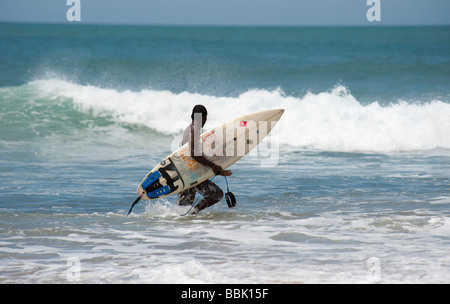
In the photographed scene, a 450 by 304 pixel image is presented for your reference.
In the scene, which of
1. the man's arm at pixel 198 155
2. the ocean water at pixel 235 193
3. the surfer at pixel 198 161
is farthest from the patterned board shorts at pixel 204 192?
the man's arm at pixel 198 155

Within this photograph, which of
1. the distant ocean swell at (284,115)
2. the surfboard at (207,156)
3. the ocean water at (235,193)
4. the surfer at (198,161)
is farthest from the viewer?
the distant ocean swell at (284,115)

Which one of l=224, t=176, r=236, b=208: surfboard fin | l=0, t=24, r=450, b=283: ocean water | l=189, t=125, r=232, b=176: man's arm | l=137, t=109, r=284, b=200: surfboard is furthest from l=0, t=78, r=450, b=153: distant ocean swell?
l=189, t=125, r=232, b=176: man's arm

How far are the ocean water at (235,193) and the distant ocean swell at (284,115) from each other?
0.05m

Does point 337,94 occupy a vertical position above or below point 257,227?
above

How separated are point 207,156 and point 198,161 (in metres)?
0.46

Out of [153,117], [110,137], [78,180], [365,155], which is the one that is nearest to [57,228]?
[78,180]

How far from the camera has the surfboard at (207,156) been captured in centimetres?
611

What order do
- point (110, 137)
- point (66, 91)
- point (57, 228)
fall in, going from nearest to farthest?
point (57, 228) < point (110, 137) < point (66, 91)

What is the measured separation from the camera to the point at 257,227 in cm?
555

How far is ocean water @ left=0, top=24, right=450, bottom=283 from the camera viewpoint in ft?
14.0

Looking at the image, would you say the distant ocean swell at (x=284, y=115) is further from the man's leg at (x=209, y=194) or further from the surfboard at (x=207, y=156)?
the man's leg at (x=209, y=194)
